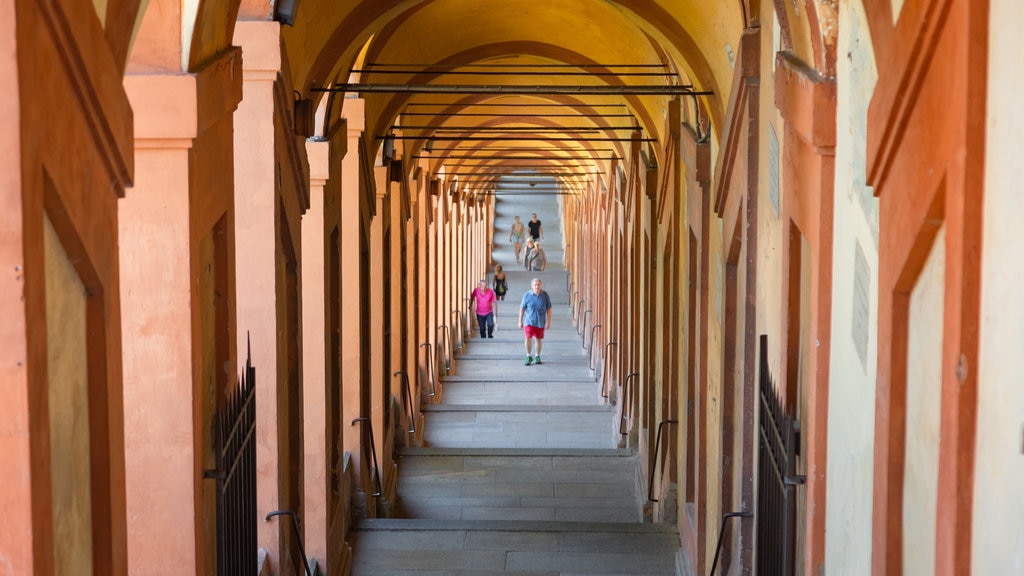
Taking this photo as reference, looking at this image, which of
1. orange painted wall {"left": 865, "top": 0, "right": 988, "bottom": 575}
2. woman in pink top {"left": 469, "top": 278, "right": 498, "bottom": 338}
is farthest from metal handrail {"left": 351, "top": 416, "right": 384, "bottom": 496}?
woman in pink top {"left": 469, "top": 278, "right": 498, "bottom": 338}

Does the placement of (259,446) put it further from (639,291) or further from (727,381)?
(639,291)

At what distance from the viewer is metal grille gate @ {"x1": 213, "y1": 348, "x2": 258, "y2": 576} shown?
503cm

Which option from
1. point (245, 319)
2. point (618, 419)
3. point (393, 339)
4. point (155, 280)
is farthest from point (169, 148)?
point (618, 419)

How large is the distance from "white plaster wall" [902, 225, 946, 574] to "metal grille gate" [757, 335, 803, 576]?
3.28 feet

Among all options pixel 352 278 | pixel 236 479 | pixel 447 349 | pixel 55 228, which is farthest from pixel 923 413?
pixel 447 349

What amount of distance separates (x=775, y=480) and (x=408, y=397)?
34.7ft

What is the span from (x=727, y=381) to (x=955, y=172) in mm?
4625

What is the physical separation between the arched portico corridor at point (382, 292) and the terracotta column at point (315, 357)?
0.09 feet

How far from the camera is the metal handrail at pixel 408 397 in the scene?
14.8m

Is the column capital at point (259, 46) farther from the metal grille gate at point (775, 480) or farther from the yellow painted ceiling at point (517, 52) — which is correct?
the metal grille gate at point (775, 480)

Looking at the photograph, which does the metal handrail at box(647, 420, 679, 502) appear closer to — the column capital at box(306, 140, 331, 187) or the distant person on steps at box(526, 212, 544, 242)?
the column capital at box(306, 140, 331, 187)

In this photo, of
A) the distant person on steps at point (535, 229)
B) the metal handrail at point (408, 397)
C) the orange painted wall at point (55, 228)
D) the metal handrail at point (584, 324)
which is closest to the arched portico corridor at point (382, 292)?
the orange painted wall at point (55, 228)

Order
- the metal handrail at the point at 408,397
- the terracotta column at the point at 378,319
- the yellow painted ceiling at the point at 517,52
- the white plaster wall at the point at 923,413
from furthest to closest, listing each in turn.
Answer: the metal handrail at the point at 408,397 → the terracotta column at the point at 378,319 → the yellow painted ceiling at the point at 517,52 → the white plaster wall at the point at 923,413

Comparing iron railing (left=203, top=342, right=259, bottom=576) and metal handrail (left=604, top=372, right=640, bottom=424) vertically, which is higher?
iron railing (left=203, top=342, right=259, bottom=576)
